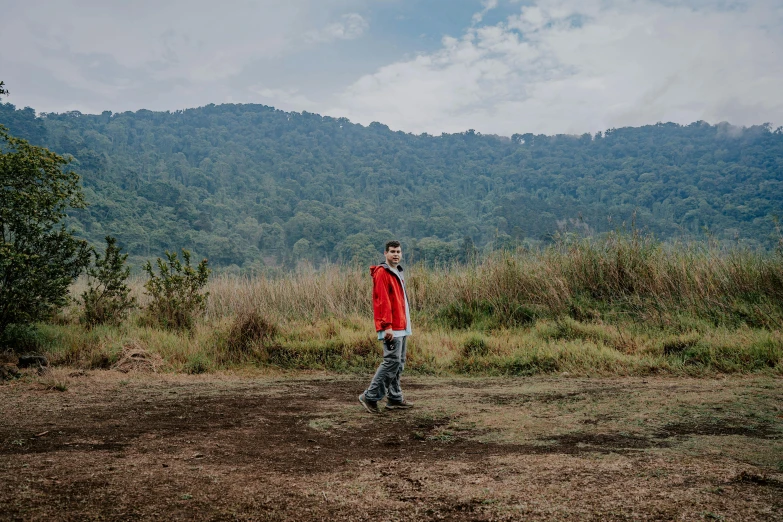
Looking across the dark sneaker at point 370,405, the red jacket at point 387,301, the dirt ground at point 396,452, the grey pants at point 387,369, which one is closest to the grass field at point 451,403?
the dirt ground at point 396,452

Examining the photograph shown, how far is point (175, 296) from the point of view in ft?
34.0

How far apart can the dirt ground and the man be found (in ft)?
0.86

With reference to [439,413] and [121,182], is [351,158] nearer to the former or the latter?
[121,182]

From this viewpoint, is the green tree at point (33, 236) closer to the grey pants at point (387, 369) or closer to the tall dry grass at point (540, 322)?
the tall dry grass at point (540, 322)

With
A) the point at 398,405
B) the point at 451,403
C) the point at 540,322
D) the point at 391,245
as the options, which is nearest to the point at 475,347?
the point at 540,322

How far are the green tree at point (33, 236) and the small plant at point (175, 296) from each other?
4.85 feet

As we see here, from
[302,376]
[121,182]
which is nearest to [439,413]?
[302,376]

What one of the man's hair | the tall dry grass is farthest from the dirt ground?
the man's hair

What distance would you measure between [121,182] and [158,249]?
42.4 ft

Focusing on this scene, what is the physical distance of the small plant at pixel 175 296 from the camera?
33.1 feet

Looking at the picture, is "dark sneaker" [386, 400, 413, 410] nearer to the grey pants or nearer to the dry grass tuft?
the grey pants

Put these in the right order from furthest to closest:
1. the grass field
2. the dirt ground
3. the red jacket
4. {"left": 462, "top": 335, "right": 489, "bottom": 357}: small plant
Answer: {"left": 462, "top": 335, "right": 489, "bottom": 357}: small plant → the red jacket → the grass field → the dirt ground

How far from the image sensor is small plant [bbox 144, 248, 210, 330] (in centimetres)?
1009

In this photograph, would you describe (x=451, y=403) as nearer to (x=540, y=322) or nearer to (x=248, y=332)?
(x=248, y=332)
